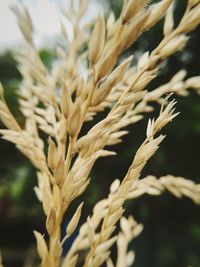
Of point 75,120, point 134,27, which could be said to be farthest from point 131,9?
point 75,120

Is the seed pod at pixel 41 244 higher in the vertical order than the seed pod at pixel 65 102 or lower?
lower

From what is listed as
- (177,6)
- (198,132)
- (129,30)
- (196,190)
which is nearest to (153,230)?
(198,132)

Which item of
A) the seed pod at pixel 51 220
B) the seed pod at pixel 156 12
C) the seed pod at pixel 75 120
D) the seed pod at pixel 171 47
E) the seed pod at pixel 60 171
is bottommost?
the seed pod at pixel 51 220

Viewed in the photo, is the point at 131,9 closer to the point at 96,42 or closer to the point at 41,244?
the point at 96,42

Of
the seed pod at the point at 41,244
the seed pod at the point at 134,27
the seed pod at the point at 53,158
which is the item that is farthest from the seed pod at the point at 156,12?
the seed pod at the point at 41,244

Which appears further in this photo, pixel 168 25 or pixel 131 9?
pixel 168 25

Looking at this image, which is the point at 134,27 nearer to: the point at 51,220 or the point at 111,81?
the point at 111,81

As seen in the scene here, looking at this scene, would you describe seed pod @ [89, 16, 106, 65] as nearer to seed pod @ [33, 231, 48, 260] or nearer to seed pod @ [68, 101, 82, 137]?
seed pod @ [68, 101, 82, 137]

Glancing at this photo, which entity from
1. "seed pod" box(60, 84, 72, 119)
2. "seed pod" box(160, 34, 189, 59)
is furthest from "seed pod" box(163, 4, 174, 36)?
"seed pod" box(60, 84, 72, 119)

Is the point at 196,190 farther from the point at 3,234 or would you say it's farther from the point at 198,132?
the point at 3,234

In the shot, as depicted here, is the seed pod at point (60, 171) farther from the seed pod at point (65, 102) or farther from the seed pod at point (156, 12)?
the seed pod at point (156, 12)

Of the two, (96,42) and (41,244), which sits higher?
(96,42)
